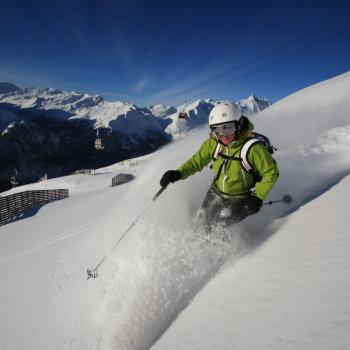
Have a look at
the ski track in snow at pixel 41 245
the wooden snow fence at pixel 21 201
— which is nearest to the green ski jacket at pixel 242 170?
the ski track in snow at pixel 41 245

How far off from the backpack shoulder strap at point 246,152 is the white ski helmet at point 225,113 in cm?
45

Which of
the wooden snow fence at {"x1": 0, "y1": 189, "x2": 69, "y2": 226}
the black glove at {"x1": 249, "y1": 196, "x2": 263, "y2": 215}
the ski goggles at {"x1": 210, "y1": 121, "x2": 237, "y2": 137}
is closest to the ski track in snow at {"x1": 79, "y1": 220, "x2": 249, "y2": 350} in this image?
the black glove at {"x1": 249, "y1": 196, "x2": 263, "y2": 215}

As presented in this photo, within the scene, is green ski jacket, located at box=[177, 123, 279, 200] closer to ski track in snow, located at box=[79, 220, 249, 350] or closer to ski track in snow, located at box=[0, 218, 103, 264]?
ski track in snow, located at box=[79, 220, 249, 350]

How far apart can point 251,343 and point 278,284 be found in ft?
2.78

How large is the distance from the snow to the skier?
39 centimetres

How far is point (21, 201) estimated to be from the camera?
27.2 meters

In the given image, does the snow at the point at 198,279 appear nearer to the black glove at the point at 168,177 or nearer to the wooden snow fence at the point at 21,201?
the black glove at the point at 168,177

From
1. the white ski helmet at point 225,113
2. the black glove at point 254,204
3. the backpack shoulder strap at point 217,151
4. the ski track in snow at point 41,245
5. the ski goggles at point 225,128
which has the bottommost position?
the ski track in snow at point 41,245

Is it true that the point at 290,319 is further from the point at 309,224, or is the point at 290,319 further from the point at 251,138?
the point at 251,138

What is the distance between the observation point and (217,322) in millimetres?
3016

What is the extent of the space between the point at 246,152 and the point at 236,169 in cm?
33

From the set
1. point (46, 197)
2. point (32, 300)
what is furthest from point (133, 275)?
point (46, 197)

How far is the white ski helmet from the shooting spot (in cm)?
472

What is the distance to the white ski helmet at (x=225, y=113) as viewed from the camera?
4.72m
